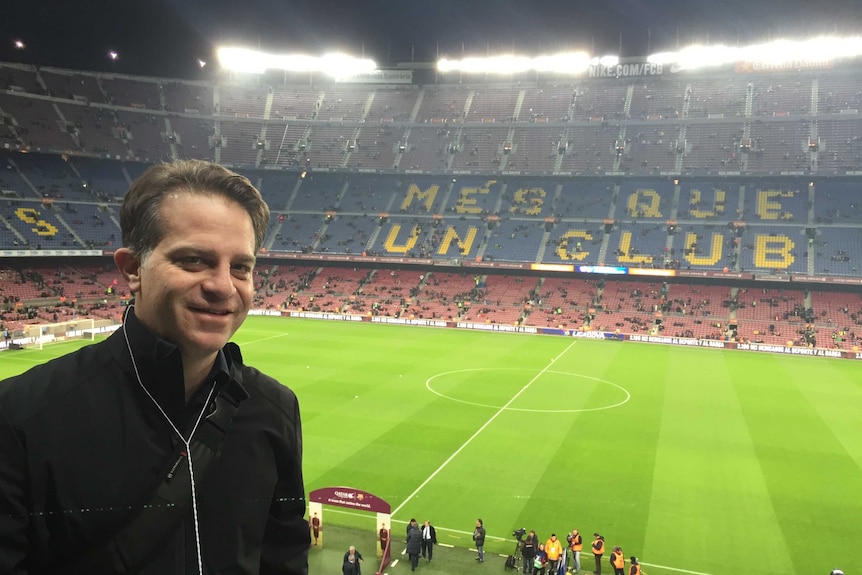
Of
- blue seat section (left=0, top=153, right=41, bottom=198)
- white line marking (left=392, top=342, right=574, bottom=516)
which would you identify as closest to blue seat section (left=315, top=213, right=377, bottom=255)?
blue seat section (left=0, top=153, right=41, bottom=198)

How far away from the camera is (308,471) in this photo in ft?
77.4

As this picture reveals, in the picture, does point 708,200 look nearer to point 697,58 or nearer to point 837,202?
point 837,202

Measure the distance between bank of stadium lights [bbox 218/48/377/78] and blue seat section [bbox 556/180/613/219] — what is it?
36.9 m

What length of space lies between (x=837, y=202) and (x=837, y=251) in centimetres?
931

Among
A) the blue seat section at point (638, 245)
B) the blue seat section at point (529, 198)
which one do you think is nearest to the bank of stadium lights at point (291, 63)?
the blue seat section at point (529, 198)

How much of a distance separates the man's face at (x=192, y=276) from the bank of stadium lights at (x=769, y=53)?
9159cm

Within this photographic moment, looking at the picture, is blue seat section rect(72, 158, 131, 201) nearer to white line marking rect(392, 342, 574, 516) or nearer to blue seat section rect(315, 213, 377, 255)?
blue seat section rect(315, 213, 377, 255)

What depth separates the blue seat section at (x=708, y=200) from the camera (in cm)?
7300

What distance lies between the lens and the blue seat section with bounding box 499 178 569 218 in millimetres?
79938

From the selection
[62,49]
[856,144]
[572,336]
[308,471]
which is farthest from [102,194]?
[856,144]

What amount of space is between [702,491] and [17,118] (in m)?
80.7

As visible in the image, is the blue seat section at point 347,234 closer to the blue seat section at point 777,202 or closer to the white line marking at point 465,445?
the white line marking at point 465,445

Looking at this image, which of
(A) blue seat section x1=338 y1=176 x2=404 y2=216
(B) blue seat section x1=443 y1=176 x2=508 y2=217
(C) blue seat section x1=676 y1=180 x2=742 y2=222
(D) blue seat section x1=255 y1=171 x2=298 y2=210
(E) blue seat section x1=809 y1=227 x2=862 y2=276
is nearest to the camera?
(E) blue seat section x1=809 y1=227 x2=862 y2=276

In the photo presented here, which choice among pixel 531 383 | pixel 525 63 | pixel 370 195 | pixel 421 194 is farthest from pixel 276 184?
pixel 531 383
